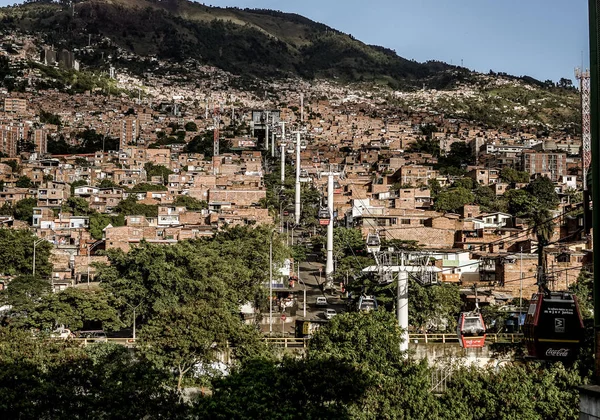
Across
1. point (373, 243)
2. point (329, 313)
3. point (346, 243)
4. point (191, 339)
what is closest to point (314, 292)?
point (373, 243)

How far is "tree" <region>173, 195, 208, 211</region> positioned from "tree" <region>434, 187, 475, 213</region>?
21.7 m

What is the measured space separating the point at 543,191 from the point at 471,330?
62.6 m

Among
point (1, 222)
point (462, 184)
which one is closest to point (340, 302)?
point (1, 222)

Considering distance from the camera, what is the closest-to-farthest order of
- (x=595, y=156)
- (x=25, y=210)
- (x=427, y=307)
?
(x=595, y=156)
(x=427, y=307)
(x=25, y=210)

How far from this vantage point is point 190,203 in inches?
3314

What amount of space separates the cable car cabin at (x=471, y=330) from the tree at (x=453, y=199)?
52491 mm

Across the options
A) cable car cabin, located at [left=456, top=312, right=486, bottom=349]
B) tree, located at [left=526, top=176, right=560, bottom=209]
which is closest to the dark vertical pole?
cable car cabin, located at [left=456, top=312, right=486, bottom=349]

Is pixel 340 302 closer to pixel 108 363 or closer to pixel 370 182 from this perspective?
pixel 108 363

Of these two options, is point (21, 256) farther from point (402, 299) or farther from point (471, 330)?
point (471, 330)

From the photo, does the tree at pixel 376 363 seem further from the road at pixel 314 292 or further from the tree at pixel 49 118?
the tree at pixel 49 118

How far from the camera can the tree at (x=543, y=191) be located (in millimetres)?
82125

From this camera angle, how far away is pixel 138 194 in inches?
3551

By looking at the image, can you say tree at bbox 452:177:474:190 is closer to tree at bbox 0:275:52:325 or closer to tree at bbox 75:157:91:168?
tree at bbox 75:157:91:168

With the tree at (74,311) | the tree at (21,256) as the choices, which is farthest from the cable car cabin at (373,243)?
the tree at (21,256)
